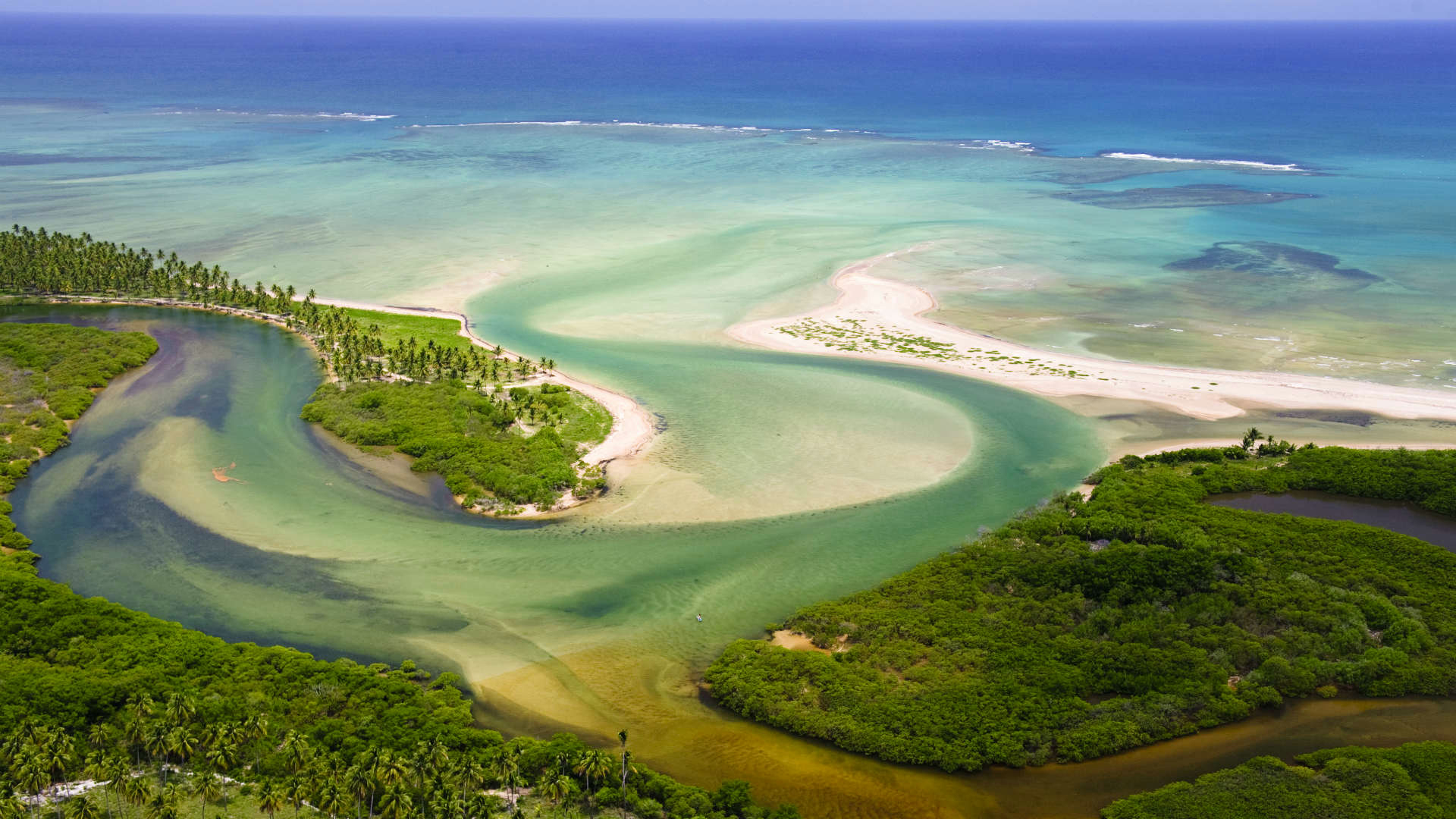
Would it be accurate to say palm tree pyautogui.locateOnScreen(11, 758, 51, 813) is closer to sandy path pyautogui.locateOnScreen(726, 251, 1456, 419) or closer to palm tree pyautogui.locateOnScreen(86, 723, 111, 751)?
palm tree pyautogui.locateOnScreen(86, 723, 111, 751)

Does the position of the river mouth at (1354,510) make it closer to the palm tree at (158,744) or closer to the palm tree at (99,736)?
the palm tree at (158,744)

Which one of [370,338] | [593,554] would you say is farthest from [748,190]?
[593,554]

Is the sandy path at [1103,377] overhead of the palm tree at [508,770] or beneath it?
overhead

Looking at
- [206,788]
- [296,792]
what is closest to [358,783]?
[296,792]

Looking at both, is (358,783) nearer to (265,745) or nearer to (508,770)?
(508,770)

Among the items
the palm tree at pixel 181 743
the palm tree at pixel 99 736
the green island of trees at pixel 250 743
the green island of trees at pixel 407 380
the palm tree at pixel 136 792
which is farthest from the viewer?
the green island of trees at pixel 407 380

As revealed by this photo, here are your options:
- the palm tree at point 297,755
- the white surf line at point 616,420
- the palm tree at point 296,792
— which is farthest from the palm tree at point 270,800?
the white surf line at point 616,420
